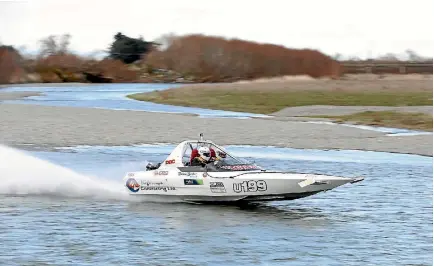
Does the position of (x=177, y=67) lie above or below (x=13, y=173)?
above

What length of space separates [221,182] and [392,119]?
980 inches

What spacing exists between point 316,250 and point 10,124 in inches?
1026

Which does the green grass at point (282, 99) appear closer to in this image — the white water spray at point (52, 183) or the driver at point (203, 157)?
the white water spray at point (52, 183)

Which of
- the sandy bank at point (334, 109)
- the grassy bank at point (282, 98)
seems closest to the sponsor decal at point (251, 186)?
the sandy bank at point (334, 109)

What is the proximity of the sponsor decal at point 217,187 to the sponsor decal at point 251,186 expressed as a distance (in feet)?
0.98

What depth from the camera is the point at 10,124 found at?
40.6m

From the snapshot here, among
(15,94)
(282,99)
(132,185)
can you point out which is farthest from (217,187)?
(15,94)

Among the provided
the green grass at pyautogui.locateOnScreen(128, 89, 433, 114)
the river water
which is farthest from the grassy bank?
the river water

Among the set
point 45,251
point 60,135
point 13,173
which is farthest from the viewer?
point 60,135

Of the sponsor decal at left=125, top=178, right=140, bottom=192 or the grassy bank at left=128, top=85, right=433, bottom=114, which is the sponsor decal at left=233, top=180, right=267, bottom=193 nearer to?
the sponsor decal at left=125, top=178, right=140, bottom=192

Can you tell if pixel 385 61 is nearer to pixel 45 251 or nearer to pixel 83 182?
pixel 83 182

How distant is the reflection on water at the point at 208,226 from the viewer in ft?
52.5

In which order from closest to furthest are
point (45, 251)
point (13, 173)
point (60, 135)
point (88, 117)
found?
point (45, 251) → point (13, 173) → point (60, 135) → point (88, 117)

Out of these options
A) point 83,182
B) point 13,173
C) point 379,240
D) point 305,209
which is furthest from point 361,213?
point 13,173
